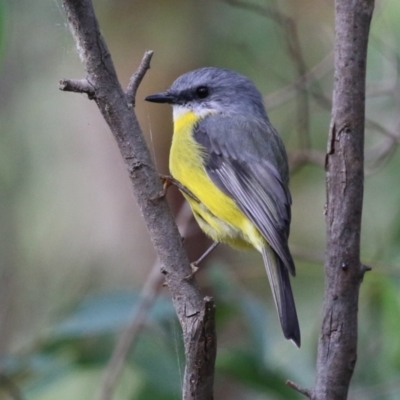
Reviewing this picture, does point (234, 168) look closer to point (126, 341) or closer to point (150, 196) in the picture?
point (126, 341)

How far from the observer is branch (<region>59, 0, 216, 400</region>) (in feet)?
7.14

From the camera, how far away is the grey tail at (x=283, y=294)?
9.19 feet

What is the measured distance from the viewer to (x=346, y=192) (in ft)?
7.97

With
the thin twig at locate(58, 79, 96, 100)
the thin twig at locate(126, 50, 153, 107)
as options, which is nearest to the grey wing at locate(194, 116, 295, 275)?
the thin twig at locate(126, 50, 153, 107)

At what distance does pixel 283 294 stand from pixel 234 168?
0.68m

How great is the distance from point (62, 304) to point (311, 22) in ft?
9.55

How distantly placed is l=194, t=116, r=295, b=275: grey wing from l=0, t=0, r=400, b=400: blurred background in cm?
73

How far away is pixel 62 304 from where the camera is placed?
4.67 meters

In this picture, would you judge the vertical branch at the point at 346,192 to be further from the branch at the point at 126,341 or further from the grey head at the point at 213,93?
the branch at the point at 126,341

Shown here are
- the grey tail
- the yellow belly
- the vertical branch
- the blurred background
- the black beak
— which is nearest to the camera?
the vertical branch

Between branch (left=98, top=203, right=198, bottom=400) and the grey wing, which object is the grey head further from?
branch (left=98, top=203, right=198, bottom=400)

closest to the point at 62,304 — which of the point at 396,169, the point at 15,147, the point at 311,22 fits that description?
the point at 15,147

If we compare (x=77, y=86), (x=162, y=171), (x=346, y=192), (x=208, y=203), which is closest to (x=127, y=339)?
(x=208, y=203)

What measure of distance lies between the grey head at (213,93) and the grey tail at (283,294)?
35.9 inches
